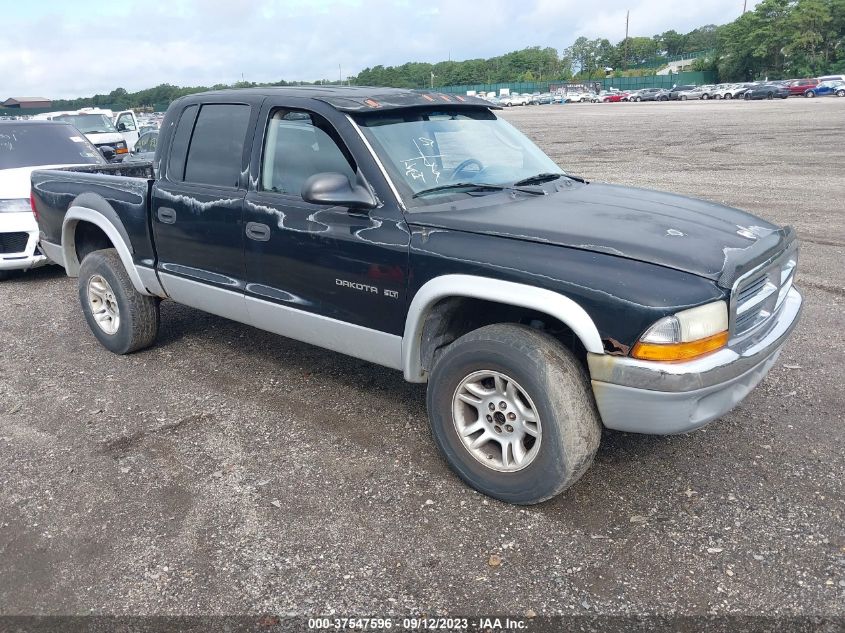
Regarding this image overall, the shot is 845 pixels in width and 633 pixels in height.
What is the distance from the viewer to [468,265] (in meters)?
A: 3.30

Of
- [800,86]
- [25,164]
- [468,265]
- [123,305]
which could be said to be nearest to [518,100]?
[800,86]

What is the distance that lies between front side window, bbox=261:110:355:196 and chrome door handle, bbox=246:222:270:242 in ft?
0.74

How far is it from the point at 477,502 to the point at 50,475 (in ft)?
7.59

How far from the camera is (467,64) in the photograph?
136m

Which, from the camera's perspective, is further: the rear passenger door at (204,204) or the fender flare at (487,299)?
the rear passenger door at (204,204)

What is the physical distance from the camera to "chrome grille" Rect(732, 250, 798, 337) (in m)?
3.13

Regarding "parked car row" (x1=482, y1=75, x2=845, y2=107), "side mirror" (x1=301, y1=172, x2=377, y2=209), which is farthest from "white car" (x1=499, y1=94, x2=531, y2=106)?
"side mirror" (x1=301, y1=172, x2=377, y2=209)

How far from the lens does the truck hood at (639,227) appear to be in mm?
3044

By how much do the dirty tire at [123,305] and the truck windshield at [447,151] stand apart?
248 cm

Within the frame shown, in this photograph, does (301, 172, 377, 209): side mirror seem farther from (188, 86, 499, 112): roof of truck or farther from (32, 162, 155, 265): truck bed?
(32, 162, 155, 265): truck bed

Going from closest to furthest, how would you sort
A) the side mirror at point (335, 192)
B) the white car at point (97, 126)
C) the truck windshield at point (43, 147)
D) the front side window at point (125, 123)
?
the side mirror at point (335, 192) < the truck windshield at point (43, 147) < the white car at point (97, 126) < the front side window at point (125, 123)

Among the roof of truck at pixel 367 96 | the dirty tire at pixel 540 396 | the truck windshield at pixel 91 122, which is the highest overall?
the truck windshield at pixel 91 122

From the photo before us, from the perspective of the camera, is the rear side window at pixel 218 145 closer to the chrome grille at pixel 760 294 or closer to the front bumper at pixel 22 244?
the chrome grille at pixel 760 294

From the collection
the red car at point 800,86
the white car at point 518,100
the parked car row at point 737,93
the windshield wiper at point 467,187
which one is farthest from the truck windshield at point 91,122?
the white car at point 518,100
